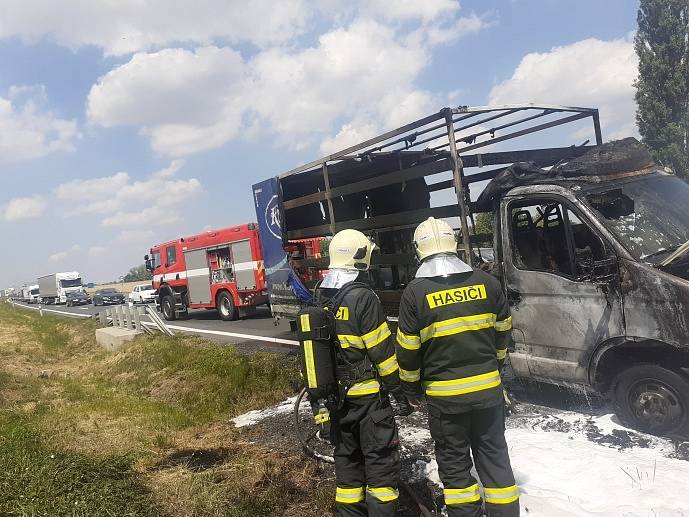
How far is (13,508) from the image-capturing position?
331cm

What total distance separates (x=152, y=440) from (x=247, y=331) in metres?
7.68

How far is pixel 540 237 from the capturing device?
15.6 ft

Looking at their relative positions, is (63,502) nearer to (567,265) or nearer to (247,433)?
(247,433)

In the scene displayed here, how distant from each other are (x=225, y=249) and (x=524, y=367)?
12044 millimetres

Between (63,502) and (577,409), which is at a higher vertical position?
(63,502)

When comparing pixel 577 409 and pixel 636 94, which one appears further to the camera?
pixel 636 94

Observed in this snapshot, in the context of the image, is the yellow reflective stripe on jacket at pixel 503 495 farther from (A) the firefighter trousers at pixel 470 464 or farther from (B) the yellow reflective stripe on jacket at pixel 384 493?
(B) the yellow reflective stripe on jacket at pixel 384 493

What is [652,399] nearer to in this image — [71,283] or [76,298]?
[76,298]

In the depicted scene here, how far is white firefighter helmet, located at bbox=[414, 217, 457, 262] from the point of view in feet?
9.40

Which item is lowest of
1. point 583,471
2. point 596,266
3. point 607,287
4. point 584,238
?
point 583,471

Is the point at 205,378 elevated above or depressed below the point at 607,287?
below

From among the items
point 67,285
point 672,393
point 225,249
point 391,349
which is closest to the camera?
point 391,349

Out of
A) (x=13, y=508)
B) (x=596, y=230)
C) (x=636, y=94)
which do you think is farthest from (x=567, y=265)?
(x=636, y=94)

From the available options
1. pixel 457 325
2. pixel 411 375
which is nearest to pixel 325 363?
pixel 411 375
